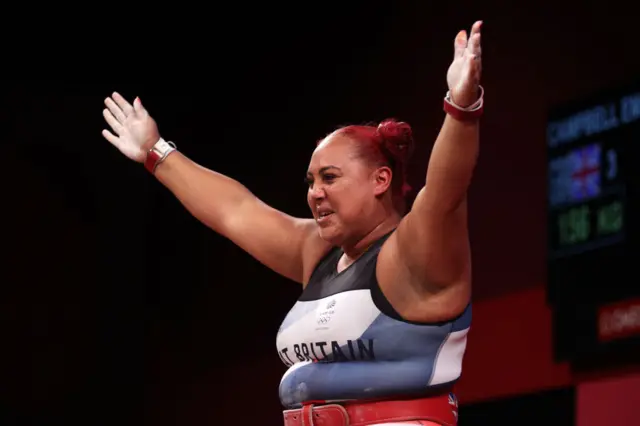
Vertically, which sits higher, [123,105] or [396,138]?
[123,105]

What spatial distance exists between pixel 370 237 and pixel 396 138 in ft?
0.61

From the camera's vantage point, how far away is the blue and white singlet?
5.70 ft

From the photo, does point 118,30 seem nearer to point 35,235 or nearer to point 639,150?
point 35,235

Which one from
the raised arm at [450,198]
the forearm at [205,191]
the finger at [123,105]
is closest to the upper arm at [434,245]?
the raised arm at [450,198]

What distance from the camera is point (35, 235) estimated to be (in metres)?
5.25

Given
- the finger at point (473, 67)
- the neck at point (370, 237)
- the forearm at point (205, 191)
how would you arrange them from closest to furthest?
the finger at point (473, 67) → the neck at point (370, 237) → the forearm at point (205, 191)

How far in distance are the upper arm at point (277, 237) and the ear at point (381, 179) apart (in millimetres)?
249

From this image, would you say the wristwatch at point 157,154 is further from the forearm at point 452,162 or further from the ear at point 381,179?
the forearm at point 452,162

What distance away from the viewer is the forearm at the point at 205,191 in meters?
2.24

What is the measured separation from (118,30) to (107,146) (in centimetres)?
62

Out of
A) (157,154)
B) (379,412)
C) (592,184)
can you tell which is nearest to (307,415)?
(379,412)

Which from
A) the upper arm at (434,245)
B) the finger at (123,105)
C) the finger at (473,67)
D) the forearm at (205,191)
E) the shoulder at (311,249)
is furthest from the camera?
the finger at (123,105)

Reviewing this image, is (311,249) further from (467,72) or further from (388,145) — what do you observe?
(467,72)

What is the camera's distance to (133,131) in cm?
233
